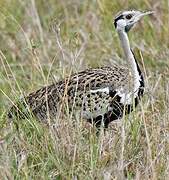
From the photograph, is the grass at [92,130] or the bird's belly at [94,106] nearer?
the grass at [92,130]

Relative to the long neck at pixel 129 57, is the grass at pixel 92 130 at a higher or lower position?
lower

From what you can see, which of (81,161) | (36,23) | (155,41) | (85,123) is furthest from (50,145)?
(36,23)

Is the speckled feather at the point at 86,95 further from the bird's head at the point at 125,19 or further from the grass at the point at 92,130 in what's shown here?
the bird's head at the point at 125,19

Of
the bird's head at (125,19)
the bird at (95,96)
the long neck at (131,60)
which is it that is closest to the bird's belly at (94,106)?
the bird at (95,96)

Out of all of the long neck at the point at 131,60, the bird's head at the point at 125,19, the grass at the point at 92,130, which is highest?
the bird's head at the point at 125,19

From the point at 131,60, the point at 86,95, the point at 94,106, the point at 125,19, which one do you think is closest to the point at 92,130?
the point at 94,106

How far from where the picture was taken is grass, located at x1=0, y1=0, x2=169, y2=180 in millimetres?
4555

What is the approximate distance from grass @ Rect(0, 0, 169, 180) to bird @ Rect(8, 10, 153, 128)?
0.08 m

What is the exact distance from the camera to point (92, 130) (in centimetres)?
498

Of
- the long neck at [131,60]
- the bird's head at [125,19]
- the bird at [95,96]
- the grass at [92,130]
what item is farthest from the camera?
the bird's head at [125,19]

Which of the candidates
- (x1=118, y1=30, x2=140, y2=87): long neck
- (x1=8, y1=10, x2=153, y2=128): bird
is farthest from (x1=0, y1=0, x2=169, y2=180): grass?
(x1=118, y1=30, x2=140, y2=87): long neck

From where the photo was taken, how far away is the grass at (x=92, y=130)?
4555mm

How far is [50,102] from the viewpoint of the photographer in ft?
17.6

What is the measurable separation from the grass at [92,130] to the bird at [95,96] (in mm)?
76
